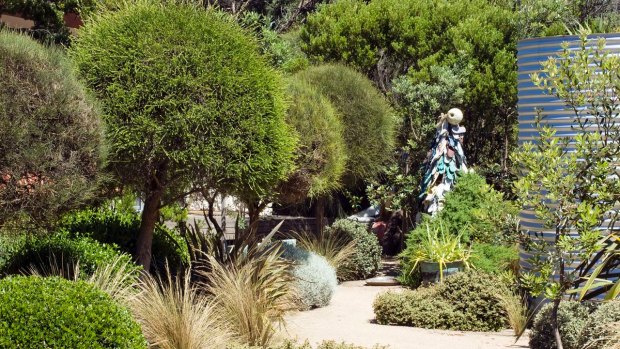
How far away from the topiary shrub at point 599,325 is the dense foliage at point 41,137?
4603 mm

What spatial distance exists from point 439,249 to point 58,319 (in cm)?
714

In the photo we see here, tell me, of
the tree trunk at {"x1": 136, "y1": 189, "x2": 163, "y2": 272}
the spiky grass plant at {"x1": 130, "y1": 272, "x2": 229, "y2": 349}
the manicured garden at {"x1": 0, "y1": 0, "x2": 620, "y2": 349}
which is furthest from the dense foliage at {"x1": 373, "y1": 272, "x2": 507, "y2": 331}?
the spiky grass plant at {"x1": 130, "y1": 272, "x2": 229, "y2": 349}

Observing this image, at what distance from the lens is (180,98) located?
29.4 ft

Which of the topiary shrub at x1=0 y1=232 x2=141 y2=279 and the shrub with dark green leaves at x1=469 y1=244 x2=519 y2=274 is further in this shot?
the shrub with dark green leaves at x1=469 y1=244 x2=519 y2=274

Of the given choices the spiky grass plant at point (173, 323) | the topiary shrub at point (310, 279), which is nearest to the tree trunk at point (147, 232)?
the spiky grass plant at point (173, 323)

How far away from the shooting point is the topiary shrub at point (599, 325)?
832 cm

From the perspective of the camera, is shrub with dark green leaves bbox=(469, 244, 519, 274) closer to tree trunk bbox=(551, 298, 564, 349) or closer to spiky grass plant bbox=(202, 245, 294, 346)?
spiky grass plant bbox=(202, 245, 294, 346)

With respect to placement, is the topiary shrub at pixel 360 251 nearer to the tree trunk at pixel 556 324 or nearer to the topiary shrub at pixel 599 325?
the topiary shrub at pixel 599 325

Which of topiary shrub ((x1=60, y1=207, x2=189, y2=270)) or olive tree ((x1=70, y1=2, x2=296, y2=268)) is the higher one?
olive tree ((x1=70, y1=2, x2=296, y2=268))

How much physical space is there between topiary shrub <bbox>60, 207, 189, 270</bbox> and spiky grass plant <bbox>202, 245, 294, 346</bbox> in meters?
0.49

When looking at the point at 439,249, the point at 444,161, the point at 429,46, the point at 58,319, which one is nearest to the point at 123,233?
the point at 58,319

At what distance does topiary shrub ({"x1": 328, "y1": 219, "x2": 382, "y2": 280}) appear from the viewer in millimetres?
16094

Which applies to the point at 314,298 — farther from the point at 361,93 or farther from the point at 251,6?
the point at 251,6

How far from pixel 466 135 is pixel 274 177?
411 inches
